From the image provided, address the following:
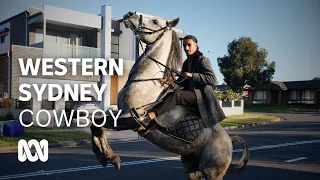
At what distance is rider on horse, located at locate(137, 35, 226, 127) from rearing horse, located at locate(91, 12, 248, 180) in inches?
3.4

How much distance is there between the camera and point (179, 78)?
11.9ft

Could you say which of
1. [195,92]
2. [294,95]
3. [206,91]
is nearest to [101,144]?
[195,92]

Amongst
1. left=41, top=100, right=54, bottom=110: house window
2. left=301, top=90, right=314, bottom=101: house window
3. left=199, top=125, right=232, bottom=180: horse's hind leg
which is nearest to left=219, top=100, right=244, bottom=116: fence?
left=41, top=100, right=54, bottom=110: house window

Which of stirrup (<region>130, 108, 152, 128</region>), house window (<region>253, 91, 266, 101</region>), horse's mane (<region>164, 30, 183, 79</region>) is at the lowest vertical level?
house window (<region>253, 91, 266, 101</region>)

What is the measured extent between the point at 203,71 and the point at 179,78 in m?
0.29

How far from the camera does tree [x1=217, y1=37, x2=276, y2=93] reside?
4894cm

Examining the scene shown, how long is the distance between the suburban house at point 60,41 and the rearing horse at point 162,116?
60.0ft

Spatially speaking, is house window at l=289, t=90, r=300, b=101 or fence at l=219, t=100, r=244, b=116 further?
house window at l=289, t=90, r=300, b=101

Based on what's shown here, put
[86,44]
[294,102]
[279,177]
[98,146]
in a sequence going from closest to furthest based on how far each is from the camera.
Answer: [98,146] → [279,177] → [86,44] → [294,102]

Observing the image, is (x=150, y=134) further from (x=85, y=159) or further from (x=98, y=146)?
(x=85, y=159)

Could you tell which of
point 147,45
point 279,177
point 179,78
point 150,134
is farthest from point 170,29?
point 279,177

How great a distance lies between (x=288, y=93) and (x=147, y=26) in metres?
61.9

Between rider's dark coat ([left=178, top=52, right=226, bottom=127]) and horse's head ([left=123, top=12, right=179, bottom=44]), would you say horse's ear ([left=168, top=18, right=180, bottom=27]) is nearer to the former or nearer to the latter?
horse's head ([left=123, top=12, right=179, bottom=44])

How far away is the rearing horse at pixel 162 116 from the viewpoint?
3.18 meters
